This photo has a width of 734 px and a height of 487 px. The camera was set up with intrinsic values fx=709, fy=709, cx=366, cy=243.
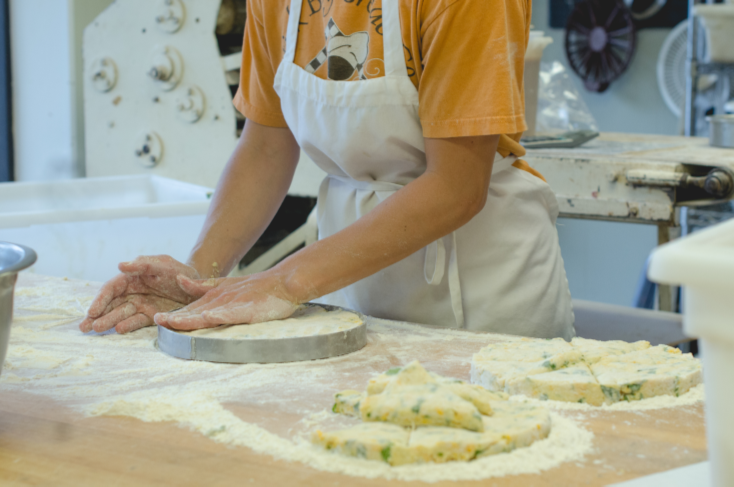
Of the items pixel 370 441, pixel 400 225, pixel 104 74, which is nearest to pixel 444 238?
pixel 400 225

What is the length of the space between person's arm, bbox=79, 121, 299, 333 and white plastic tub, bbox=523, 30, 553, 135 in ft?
3.80

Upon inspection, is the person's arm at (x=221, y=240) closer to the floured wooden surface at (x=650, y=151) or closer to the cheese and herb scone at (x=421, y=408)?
the cheese and herb scone at (x=421, y=408)

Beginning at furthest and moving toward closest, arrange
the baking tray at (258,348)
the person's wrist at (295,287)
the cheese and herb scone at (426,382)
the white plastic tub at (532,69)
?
the white plastic tub at (532,69), the person's wrist at (295,287), the baking tray at (258,348), the cheese and herb scone at (426,382)

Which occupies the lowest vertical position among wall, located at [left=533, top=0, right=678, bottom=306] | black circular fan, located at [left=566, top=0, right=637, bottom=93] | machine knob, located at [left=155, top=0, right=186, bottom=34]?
wall, located at [left=533, top=0, right=678, bottom=306]

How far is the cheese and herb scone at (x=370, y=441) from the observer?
70cm

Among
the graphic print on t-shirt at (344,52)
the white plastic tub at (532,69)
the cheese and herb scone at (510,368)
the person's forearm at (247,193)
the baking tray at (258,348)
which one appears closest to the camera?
the cheese and herb scone at (510,368)

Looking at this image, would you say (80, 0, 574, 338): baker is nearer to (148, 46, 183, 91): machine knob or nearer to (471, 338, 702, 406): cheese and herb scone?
(471, 338, 702, 406): cheese and herb scone

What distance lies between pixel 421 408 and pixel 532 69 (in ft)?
6.42

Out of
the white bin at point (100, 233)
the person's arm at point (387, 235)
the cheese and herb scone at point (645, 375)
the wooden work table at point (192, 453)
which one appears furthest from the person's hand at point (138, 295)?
the white bin at point (100, 233)

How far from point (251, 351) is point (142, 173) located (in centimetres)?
218

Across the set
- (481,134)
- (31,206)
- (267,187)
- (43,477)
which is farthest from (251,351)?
(31,206)

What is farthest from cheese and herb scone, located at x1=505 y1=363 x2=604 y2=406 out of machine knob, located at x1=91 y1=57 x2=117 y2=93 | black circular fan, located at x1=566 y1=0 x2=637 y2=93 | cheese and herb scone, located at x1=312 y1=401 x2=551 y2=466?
black circular fan, located at x1=566 y1=0 x2=637 y2=93

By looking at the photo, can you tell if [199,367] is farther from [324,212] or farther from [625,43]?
[625,43]

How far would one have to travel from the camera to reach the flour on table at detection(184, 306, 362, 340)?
1.05 meters
